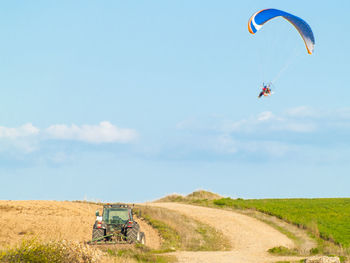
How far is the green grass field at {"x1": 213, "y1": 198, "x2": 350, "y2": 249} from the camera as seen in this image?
41.2 m

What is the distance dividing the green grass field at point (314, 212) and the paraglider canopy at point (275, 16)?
51.4 feet

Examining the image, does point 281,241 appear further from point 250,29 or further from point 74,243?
point 74,243

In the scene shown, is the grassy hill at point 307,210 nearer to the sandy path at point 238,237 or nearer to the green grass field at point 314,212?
the green grass field at point 314,212

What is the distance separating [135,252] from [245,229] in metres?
18.1

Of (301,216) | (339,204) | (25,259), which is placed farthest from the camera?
(339,204)

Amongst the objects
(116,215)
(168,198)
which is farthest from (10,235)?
(168,198)

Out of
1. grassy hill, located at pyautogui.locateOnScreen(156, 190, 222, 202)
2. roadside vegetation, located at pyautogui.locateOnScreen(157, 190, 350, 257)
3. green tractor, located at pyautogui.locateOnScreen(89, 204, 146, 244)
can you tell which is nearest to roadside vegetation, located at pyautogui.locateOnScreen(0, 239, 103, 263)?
green tractor, located at pyautogui.locateOnScreen(89, 204, 146, 244)

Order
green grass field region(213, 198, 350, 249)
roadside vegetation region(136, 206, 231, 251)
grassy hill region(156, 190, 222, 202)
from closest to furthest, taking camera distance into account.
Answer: roadside vegetation region(136, 206, 231, 251) → green grass field region(213, 198, 350, 249) → grassy hill region(156, 190, 222, 202)

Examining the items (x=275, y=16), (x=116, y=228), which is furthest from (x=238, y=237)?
(x=275, y=16)

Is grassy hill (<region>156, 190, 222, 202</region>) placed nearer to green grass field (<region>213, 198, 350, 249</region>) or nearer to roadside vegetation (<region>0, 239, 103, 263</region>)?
green grass field (<region>213, 198, 350, 249</region>)

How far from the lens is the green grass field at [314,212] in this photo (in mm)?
41156

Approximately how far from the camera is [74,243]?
17.9 metres

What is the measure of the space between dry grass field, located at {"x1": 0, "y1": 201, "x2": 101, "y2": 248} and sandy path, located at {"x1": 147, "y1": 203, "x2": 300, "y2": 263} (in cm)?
976

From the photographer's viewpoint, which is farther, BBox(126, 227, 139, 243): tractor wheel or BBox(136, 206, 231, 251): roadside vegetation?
BBox(136, 206, 231, 251): roadside vegetation
